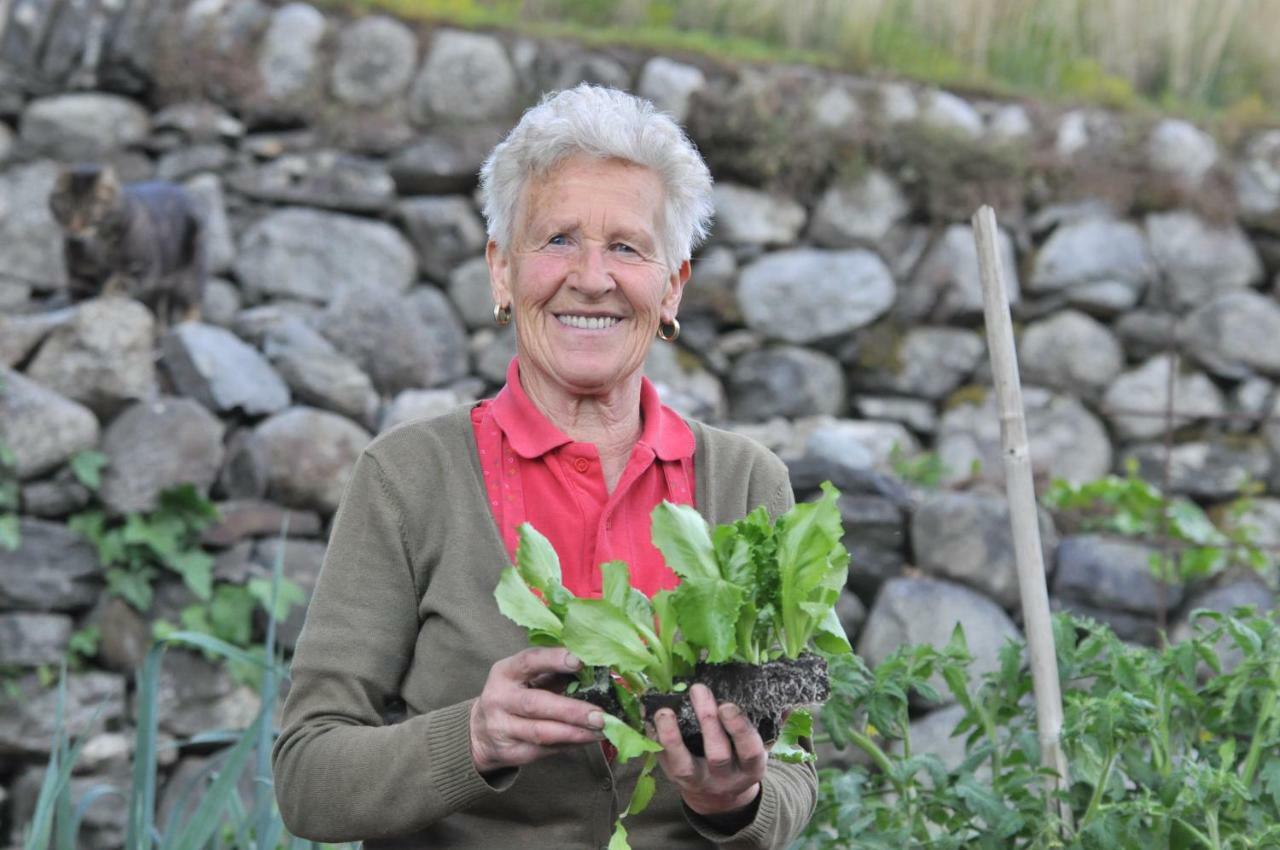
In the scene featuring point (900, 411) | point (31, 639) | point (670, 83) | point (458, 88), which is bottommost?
point (31, 639)

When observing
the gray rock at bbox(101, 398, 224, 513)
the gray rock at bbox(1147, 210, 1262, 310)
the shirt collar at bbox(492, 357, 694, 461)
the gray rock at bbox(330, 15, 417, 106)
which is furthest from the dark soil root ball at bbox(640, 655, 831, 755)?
the gray rock at bbox(1147, 210, 1262, 310)

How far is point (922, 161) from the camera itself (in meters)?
6.64

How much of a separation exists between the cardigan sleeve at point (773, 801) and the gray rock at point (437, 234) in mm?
4563

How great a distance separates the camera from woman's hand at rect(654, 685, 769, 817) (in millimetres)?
1333

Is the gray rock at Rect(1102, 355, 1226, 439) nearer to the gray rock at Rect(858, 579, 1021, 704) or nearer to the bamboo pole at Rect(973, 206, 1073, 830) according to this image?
the gray rock at Rect(858, 579, 1021, 704)

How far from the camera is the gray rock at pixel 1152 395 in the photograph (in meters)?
6.55

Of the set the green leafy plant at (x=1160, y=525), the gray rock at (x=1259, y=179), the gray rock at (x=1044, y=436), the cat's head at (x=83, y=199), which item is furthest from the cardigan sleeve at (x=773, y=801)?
the gray rock at (x=1259, y=179)

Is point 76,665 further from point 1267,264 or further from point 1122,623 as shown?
point 1267,264

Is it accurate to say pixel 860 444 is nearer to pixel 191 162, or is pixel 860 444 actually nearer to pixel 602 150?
pixel 191 162

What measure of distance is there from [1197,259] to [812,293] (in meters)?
1.96

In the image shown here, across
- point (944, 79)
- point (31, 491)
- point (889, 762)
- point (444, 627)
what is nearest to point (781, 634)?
point (444, 627)

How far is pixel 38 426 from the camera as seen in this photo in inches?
186

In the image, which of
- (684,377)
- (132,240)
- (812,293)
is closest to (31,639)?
(132,240)

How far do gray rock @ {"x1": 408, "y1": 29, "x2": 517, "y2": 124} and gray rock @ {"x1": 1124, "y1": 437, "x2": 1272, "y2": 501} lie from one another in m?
3.35
